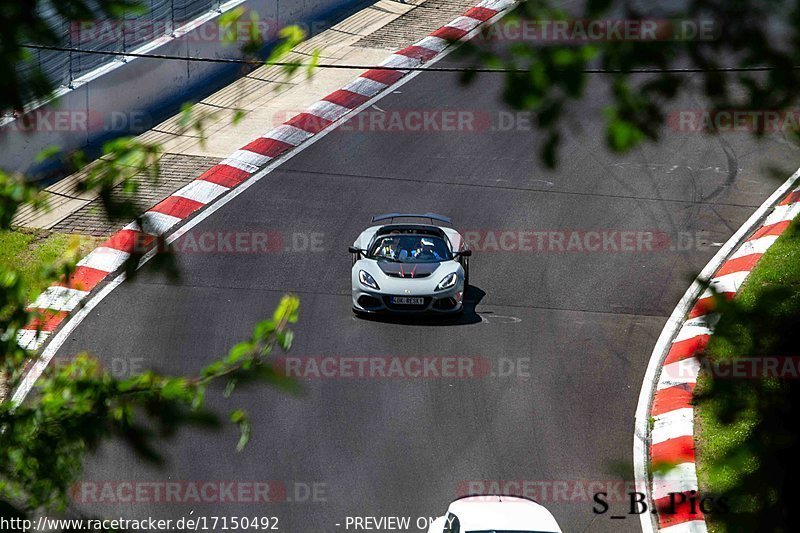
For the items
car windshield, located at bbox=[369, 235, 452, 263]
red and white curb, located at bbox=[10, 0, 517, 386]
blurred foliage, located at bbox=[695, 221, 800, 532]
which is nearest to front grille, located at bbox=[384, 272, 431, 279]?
car windshield, located at bbox=[369, 235, 452, 263]

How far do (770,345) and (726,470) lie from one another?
0.43 metres

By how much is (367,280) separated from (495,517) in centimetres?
567

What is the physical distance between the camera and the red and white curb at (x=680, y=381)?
35.3 feet

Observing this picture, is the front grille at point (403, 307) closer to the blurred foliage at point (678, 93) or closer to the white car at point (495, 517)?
the white car at point (495, 517)

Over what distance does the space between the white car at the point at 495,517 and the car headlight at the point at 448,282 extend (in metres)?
4.94

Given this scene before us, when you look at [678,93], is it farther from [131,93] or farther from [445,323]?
[131,93]

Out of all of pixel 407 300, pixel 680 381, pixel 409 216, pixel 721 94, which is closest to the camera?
pixel 721 94

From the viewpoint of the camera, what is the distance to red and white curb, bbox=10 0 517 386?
1508 cm

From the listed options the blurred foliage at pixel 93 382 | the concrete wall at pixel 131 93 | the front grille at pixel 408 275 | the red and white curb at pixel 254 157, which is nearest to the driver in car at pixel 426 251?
the front grille at pixel 408 275

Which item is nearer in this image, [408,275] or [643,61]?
[643,61]

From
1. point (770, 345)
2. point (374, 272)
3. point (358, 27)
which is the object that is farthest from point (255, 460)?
point (358, 27)

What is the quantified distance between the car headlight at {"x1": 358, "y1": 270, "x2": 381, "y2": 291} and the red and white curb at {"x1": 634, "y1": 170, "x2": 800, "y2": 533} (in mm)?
3698

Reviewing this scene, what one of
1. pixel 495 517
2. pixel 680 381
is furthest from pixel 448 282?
pixel 495 517

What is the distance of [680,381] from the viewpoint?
517 inches
